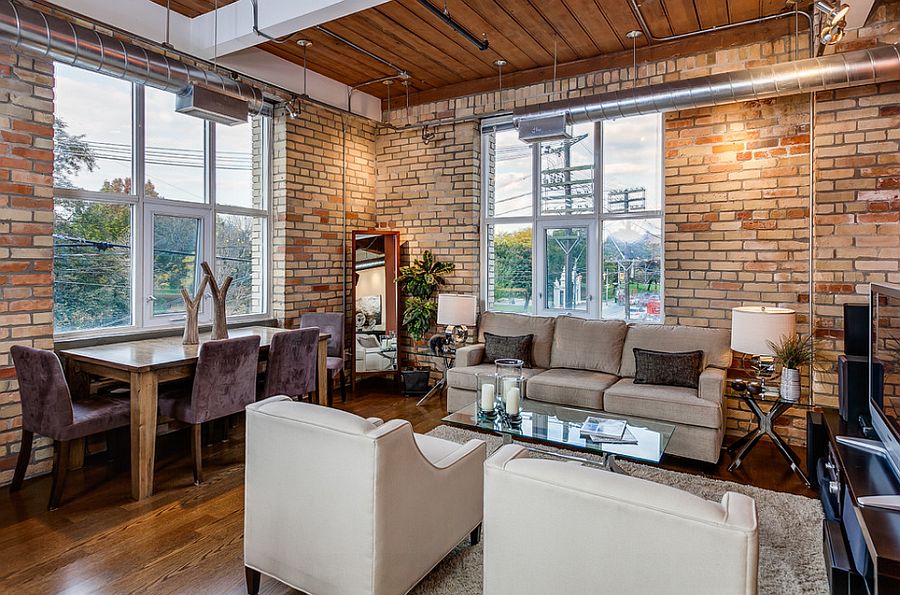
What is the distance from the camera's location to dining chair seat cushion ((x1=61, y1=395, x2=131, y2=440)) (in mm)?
2941

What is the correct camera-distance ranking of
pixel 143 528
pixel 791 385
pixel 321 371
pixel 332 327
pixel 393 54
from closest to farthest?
pixel 143 528
pixel 791 385
pixel 321 371
pixel 393 54
pixel 332 327

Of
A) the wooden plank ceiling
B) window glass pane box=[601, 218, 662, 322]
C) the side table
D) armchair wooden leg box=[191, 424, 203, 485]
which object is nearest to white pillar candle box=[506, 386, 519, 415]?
the side table

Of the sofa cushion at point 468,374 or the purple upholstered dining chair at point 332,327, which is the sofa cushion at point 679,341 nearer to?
the sofa cushion at point 468,374

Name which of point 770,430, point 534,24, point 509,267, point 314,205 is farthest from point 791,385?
point 314,205

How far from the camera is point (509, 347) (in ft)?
15.8

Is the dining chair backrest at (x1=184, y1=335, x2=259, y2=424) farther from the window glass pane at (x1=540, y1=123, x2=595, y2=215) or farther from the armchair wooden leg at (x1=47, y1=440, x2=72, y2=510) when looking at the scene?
the window glass pane at (x1=540, y1=123, x2=595, y2=215)

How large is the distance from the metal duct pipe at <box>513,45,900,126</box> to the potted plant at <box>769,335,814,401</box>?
1664 mm

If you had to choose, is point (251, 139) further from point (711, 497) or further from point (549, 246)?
point (711, 497)

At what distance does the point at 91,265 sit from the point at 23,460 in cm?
139

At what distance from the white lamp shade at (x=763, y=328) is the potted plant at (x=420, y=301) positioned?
2.87 m

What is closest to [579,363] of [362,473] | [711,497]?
[711,497]

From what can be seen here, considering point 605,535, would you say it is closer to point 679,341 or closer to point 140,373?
point 140,373

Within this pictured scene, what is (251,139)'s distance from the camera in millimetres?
5062

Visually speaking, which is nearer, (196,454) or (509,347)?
(196,454)
